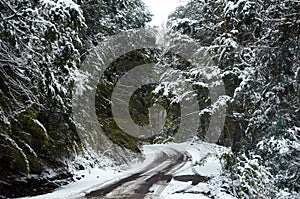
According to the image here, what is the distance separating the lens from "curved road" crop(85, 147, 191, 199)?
9.24m

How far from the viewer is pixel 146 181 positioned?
11.5 metres

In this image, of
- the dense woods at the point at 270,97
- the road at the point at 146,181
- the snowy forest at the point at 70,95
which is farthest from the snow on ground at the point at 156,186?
the dense woods at the point at 270,97

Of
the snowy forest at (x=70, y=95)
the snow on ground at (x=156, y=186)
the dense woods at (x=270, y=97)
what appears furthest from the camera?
the snow on ground at (x=156, y=186)

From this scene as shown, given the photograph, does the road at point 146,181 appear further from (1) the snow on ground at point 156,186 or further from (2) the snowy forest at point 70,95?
(2) the snowy forest at point 70,95

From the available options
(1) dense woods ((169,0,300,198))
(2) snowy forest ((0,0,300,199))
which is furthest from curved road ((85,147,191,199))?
(1) dense woods ((169,0,300,198))

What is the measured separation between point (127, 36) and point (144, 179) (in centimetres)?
854

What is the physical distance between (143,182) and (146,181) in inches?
8.4

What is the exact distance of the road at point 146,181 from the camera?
30.4 ft

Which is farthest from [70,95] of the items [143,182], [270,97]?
[270,97]

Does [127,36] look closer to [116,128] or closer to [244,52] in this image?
[116,128]

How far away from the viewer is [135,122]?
24.2m

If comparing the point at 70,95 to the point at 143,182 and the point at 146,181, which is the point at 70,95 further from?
the point at 146,181

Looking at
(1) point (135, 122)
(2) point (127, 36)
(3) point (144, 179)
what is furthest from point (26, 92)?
Answer: (1) point (135, 122)

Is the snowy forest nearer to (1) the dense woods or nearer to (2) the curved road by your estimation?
(1) the dense woods
